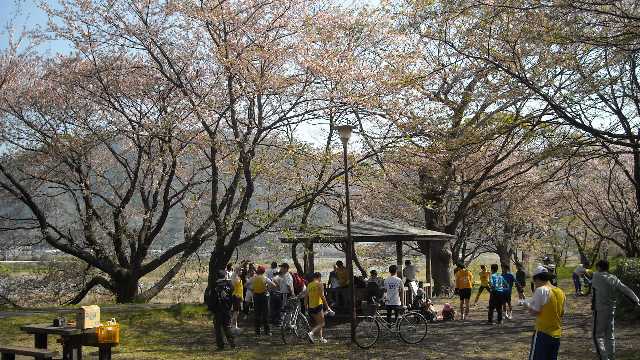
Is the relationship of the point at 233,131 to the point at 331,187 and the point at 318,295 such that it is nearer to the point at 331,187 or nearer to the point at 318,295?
the point at 331,187

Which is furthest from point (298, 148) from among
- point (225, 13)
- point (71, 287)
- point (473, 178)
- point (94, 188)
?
point (71, 287)

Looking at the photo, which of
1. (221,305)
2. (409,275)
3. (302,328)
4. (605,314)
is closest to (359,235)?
Result: (409,275)

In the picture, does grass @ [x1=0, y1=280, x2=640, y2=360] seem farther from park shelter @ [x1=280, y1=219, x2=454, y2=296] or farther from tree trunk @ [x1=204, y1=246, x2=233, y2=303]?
park shelter @ [x1=280, y1=219, x2=454, y2=296]

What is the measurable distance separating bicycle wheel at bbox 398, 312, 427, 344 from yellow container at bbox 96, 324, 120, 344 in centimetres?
583

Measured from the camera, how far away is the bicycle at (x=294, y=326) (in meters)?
13.3

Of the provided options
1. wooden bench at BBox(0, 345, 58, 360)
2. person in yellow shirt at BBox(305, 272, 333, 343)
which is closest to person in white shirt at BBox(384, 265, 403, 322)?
person in yellow shirt at BBox(305, 272, 333, 343)

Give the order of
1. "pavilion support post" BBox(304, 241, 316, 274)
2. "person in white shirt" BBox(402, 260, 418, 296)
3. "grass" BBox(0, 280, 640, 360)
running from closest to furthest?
"grass" BBox(0, 280, 640, 360)
"person in white shirt" BBox(402, 260, 418, 296)
"pavilion support post" BBox(304, 241, 316, 274)

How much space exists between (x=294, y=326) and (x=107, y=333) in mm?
4861

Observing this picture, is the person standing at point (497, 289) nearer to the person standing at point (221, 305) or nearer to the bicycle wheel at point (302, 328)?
the bicycle wheel at point (302, 328)

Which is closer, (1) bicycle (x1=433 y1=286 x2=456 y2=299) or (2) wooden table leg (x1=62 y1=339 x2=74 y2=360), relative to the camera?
(2) wooden table leg (x1=62 y1=339 x2=74 y2=360)

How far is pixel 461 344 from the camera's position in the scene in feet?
41.8

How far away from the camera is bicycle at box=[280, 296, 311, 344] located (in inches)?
525

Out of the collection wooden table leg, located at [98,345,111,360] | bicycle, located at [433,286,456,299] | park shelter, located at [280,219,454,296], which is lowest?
bicycle, located at [433,286,456,299]

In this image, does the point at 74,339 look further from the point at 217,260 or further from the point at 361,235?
the point at 361,235
